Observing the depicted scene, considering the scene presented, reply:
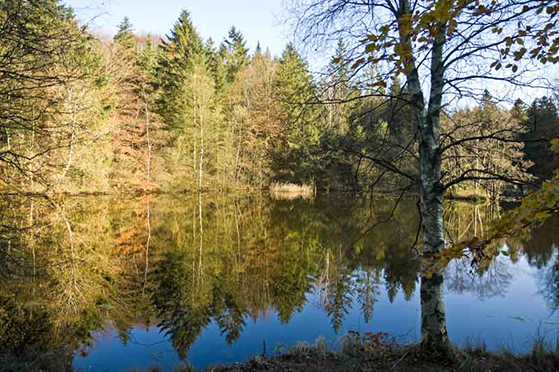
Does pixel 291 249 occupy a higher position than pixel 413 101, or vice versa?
pixel 413 101

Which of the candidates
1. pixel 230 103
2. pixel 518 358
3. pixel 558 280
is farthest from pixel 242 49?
pixel 518 358

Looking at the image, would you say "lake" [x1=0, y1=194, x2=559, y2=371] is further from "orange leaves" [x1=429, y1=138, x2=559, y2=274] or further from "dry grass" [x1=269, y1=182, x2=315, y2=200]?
"dry grass" [x1=269, y1=182, x2=315, y2=200]

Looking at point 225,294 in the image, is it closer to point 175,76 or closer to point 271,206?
point 271,206

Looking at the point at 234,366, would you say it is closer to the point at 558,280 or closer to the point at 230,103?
the point at 558,280

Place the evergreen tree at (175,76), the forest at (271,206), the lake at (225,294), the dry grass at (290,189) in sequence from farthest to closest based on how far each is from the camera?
the dry grass at (290,189)
the evergreen tree at (175,76)
the lake at (225,294)
the forest at (271,206)

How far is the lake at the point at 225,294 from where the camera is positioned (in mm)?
5465

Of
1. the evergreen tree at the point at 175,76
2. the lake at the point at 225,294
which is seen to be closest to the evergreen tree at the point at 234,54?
the evergreen tree at the point at 175,76

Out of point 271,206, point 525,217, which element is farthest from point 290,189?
point 525,217

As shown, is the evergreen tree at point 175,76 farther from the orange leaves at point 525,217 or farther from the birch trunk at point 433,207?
the orange leaves at point 525,217

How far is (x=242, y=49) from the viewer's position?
5006cm

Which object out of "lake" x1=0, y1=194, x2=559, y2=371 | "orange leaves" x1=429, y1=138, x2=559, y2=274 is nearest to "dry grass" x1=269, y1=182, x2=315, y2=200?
"lake" x1=0, y1=194, x2=559, y2=371

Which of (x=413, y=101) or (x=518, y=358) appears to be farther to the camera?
(x=518, y=358)

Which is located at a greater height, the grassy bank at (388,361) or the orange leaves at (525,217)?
the orange leaves at (525,217)

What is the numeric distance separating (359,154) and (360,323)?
4147 millimetres
